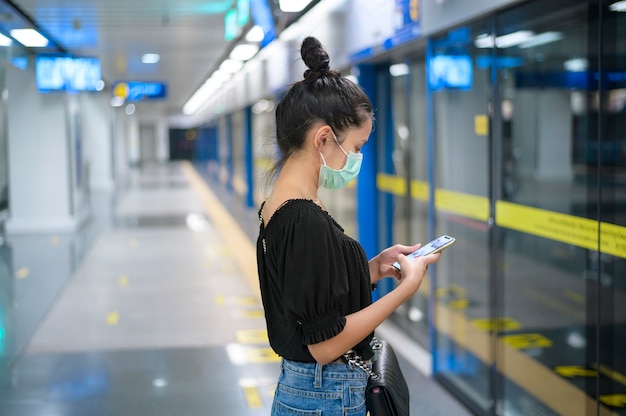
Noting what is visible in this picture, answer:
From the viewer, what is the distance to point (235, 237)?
1286 centimetres

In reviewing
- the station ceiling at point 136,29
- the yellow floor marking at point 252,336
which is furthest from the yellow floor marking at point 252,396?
the station ceiling at point 136,29

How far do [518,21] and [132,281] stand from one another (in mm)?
6251

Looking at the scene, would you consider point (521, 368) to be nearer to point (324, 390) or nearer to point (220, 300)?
point (324, 390)

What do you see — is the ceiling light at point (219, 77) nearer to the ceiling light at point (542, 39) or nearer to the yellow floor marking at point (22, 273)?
the yellow floor marking at point (22, 273)

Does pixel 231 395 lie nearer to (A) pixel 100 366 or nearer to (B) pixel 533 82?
(A) pixel 100 366

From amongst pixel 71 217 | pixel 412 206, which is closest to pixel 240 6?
pixel 412 206

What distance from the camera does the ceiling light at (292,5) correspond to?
6.32 m

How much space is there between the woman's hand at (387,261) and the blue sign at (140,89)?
20474 mm

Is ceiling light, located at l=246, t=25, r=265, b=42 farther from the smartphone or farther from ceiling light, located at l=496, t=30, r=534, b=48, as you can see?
the smartphone

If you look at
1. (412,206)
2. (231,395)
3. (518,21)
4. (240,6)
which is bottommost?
(231,395)

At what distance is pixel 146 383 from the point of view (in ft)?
17.6

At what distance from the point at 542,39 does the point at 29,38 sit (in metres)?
8.80

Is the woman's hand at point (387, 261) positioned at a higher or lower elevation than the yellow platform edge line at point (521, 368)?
higher

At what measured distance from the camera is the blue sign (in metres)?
21.9
